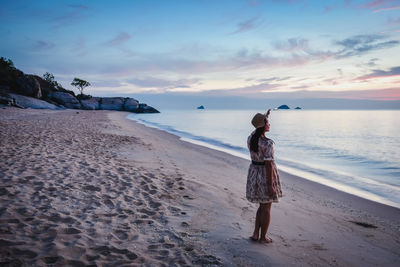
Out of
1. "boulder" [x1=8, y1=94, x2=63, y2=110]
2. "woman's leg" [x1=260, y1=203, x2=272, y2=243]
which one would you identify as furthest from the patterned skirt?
"boulder" [x1=8, y1=94, x2=63, y2=110]

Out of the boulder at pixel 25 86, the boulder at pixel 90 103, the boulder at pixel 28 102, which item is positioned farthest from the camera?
the boulder at pixel 90 103

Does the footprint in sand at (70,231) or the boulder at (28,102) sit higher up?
the boulder at (28,102)

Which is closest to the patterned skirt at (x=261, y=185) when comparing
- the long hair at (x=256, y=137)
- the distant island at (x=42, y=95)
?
the long hair at (x=256, y=137)

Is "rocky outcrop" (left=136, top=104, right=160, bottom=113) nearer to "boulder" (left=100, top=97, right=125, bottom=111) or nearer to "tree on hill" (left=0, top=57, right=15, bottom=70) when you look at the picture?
"boulder" (left=100, top=97, right=125, bottom=111)

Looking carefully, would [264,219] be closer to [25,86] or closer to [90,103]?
[25,86]

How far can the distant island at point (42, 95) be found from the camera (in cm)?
4444

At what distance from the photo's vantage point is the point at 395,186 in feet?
33.7

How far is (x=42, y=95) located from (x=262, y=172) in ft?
226

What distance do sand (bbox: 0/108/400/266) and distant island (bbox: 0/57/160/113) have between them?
40145 mm

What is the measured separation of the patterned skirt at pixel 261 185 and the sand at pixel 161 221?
2.51 ft

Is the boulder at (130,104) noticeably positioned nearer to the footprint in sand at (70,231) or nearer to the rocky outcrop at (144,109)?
the rocky outcrop at (144,109)

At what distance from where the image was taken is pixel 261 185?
12.5ft

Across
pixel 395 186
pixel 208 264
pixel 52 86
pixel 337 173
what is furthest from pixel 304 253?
pixel 52 86

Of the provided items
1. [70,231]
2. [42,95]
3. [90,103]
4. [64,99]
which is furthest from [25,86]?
[70,231]
